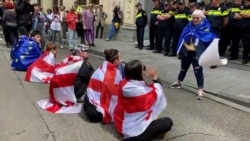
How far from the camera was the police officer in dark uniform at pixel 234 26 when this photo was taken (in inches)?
400

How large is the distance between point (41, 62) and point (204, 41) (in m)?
3.70

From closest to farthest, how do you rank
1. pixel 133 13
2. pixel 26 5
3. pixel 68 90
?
pixel 68 90 → pixel 26 5 → pixel 133 13

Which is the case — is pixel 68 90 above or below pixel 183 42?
below

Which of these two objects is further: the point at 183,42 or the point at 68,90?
the point at 183,42

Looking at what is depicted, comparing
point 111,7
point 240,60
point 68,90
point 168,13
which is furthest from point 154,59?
point 111,7

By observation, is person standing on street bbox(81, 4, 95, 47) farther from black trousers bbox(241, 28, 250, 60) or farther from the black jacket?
the black jacket

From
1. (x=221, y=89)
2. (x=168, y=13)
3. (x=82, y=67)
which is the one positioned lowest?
(x=221, y=89)

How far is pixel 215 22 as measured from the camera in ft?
34.8

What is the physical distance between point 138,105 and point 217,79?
4.23 meters

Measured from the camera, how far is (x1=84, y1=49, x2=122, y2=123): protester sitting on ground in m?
5.89

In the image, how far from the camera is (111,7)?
62.1 feet

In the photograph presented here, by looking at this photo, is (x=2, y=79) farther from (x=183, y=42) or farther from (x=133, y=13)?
(x=133, y=13)

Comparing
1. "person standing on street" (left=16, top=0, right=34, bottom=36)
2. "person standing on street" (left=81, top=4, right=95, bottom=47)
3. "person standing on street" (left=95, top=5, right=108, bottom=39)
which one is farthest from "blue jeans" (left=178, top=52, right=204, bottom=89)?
"person standing on street" (left=95, top=5, right=108, bottom=39)

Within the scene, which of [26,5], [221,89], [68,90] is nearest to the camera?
[68,90]
